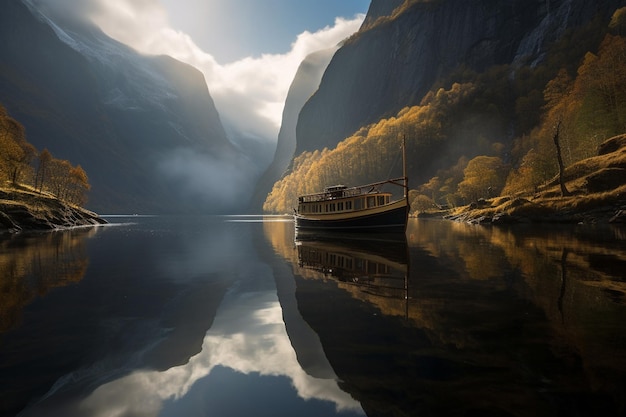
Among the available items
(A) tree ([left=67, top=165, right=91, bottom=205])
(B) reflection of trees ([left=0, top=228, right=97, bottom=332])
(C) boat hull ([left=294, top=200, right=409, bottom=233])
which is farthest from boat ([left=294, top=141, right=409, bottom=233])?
(A) tree ([left=67, top=165, right=91, bottom=205])

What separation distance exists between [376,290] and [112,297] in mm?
8883

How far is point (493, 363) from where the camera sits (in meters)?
6.36

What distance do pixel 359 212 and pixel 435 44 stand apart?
138128 millimetres

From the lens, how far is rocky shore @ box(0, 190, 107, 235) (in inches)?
1863

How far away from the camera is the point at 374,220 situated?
131 feet

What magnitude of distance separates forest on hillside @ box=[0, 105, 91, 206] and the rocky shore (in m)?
5.40

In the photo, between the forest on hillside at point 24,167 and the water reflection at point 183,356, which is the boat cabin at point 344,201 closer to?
the water reflection at point 183,356

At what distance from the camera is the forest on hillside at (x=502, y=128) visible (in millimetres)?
62344

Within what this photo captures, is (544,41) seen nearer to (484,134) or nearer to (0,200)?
(484,134)

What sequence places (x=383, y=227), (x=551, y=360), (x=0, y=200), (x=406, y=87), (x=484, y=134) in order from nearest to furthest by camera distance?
1. (x=551, y=360)
2. (x=383, y=227)
3. (x=0, y=200)
4. (x=484, y=134)
5. (x=406, y=87)

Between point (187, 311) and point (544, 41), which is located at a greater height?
point (544, 41)

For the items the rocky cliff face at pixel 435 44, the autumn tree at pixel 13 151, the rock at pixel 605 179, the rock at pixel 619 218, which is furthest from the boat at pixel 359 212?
the rocky cliff face at pixel 435 44

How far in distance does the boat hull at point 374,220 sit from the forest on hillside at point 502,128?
34.7 m

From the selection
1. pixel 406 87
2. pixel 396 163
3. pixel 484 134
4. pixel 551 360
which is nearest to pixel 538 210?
pixel 551 360
